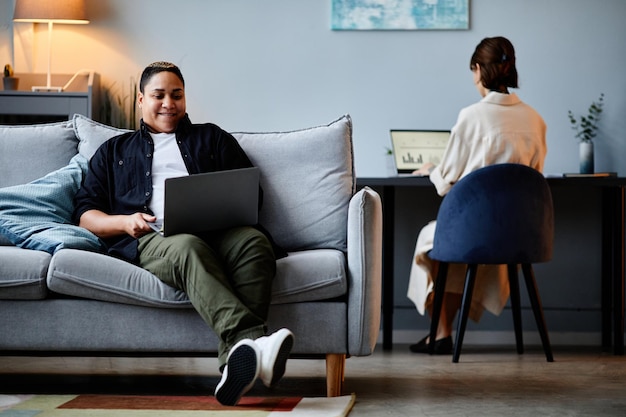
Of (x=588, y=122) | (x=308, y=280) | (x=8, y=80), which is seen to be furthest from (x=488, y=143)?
(x=8, y=80)

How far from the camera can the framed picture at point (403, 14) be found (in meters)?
4.45

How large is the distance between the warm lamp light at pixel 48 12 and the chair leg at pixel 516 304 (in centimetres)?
216

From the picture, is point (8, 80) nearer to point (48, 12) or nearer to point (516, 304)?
point (48, 12)

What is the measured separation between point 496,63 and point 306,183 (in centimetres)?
115

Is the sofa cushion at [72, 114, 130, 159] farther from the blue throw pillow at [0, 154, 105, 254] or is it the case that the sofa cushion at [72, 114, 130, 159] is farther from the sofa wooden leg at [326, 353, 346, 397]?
the sofa wooden leg at [326, 353, 346, 397]

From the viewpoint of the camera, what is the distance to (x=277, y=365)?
248cm

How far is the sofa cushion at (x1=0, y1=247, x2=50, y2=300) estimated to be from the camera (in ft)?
9.16

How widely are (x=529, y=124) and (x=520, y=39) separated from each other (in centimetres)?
74

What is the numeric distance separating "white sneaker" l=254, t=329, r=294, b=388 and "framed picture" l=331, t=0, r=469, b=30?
2318 millimetres

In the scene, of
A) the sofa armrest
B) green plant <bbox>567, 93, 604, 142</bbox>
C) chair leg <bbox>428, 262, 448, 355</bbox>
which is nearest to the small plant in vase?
green plant <bbox>567, 93, 604, 142</bbox>

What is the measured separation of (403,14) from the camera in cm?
446

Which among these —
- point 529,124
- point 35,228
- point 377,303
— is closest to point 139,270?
point 35,228

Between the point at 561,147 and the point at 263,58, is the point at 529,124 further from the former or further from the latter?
the point at 263,58

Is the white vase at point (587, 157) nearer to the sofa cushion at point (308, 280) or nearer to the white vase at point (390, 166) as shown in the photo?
the white vase at point (390, 166)
